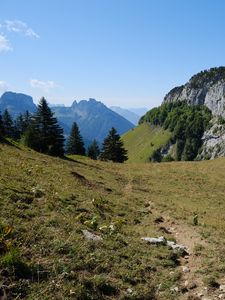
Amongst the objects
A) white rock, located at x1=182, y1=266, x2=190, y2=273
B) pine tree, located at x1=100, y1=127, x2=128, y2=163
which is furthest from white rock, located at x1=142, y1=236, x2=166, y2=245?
pine tree, located at x1=100, y1=127, x2=128, y2=163

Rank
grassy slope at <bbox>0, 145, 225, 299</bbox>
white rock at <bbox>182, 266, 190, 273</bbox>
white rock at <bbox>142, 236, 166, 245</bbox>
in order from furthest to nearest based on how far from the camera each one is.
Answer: white rock at <bbox>142, 236, 166, 245</bbox> → white rock at <bbox>182, 266, 190, 273</bbox> → grassy slope at <bbox>0, 145, 225, 299</bbox>

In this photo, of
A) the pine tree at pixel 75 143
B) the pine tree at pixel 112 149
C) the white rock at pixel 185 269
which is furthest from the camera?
the pine tree at pixel 75 143

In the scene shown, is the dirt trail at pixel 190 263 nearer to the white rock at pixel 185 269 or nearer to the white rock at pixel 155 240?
the white rock at pixel 185 269

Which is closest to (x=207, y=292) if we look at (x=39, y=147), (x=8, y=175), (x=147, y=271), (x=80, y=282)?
(x=147, y=271)

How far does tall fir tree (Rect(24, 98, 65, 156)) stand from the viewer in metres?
63.5

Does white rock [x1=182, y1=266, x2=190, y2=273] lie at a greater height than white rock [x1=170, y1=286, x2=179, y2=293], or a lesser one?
greater

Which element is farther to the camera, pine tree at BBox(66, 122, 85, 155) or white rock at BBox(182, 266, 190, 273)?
pine tree at BBox(66, 122, 85, 155)

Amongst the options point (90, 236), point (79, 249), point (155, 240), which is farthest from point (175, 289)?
point (155, 240)

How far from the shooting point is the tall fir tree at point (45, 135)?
6347 cm

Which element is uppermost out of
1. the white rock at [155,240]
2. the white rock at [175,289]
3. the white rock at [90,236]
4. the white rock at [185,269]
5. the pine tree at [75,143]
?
the pine tree at [75,143]

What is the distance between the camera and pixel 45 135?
64750 millimetres

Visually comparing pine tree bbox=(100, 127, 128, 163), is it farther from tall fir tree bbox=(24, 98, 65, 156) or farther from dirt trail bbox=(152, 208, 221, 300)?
dirt trail bbox=(152, 208, 221, 300)

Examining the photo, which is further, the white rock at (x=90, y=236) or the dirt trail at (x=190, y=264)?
the white rock at (x=90, y=236)

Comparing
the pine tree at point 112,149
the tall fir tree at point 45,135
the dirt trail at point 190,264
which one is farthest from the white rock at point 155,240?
the pine tree at point 112,149
